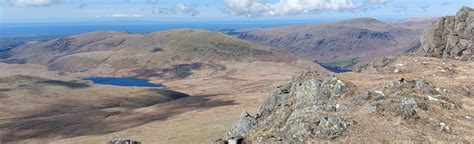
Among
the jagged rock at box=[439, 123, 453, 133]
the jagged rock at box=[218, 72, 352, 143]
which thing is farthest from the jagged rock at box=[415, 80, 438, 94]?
the jagged rock at box=[439, 123, 453, 133]

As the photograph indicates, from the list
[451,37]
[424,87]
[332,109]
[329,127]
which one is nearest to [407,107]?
[332,109]

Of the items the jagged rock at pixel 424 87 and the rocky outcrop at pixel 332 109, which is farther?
the jagged rock at pixel 424 87

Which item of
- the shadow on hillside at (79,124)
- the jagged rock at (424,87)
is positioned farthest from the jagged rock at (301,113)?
the shadow on hillside at (79,124)

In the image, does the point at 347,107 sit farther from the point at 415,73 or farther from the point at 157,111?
the point at 157,111

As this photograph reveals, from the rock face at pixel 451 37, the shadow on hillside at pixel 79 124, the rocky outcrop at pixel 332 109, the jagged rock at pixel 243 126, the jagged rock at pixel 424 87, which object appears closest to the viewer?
the rocky outcrop at pixel 332 109

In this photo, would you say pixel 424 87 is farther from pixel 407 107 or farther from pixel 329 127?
pixel 329 127

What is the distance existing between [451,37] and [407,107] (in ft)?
168

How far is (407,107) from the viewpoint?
41344 mm

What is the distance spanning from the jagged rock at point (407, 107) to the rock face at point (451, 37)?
43605 millimetres

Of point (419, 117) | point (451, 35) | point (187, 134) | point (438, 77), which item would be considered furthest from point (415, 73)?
point (187, 134)

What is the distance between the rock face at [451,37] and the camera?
81.3 meters

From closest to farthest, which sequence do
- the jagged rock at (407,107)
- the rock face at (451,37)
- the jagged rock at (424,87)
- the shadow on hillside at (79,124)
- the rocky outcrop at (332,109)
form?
the rocky outcrop at (332,109) → the jagged rock at (407,107) → the jagged rock at (424,87) → the rock face at (451,37) → the shadow on hillside at (79,124)

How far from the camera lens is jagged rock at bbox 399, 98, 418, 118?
133ft

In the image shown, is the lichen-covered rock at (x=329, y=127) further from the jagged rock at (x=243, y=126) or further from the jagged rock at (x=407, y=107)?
the jagged rock at (x=243, y=126)
